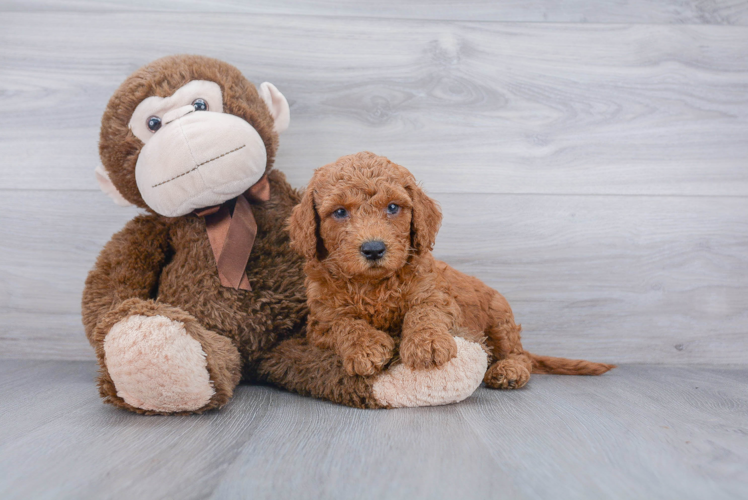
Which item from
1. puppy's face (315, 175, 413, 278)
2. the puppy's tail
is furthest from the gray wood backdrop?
puppy's face (315, 175, 413, 278)

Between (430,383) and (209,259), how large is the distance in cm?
56

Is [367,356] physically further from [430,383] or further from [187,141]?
[187,141]

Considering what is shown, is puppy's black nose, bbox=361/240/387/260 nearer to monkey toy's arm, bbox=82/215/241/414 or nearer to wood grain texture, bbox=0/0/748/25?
monkey toy's arm, bbox=82/215/241/414

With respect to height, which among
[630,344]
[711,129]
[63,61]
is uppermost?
[63,61]

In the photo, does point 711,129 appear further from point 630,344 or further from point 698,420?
point 698,420

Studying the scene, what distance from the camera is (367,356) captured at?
95cm

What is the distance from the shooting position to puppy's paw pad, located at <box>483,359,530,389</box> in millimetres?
1181

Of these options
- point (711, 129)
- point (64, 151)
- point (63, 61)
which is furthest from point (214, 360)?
point (711, 129)

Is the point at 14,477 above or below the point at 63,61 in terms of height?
below

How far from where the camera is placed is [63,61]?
4.85 feet

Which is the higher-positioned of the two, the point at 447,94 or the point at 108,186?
the point at 447,94

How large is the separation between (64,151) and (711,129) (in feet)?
6.16

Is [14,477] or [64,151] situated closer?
[14,477]

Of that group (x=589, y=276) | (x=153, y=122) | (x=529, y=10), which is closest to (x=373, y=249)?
(x=153, y=122)
